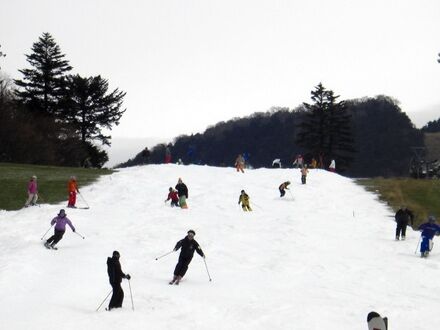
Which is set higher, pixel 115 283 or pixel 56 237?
pixel 56 237

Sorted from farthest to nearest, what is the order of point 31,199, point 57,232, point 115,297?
1. point 31,199
2. point 57,232
3. point 115,297

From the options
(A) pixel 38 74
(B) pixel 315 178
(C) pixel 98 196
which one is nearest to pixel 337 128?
(B) pixel 315 178

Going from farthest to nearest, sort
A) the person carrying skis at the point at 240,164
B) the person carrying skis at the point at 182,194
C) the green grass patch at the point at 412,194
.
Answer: the person carrying skis at the point at 240,164 < the green grass patch at the point at 412,194 < the person carrying skis at the point at 182,194

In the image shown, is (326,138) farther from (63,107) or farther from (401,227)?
(401,227)

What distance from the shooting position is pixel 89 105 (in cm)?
6469

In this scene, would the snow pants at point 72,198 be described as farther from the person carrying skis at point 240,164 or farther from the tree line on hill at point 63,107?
the tree line on hill at point 63,107

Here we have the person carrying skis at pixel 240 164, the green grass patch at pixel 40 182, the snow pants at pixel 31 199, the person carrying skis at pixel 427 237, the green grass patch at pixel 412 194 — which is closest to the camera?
the person carrying skis at pixel 427 237

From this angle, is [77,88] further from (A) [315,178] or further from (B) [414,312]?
(B) [414,312]

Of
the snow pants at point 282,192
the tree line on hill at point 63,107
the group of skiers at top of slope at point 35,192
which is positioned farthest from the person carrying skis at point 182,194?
the tree line on hill at point 63,107

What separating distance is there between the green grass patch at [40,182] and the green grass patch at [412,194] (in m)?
21.2

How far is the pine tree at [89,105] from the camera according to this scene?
63.4m

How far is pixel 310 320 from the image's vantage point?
1362 cm

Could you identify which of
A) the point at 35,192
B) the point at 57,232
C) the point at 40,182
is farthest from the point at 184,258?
the point at 40,182

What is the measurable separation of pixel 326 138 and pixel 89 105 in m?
34.0
